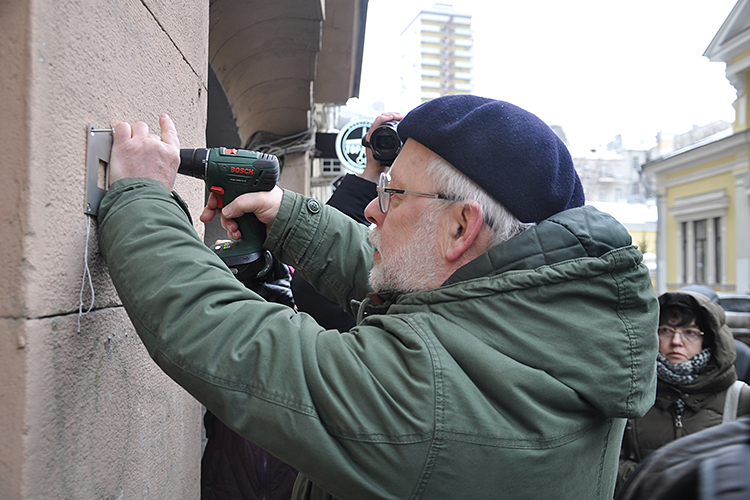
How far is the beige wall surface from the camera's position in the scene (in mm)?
1036

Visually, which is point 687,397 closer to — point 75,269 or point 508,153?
point 508,153

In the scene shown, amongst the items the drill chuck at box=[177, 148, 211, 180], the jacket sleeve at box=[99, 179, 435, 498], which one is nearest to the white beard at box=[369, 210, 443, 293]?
the jacket sleeve at box=[99, 179, 435, 498]

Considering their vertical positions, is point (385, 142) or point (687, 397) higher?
point (385, 142)

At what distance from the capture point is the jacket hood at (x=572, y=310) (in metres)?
1.07

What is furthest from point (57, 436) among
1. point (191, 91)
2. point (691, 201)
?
point (691, 201)

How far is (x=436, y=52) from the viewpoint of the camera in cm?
7212

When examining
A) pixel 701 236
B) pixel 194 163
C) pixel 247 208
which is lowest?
pixel 247 208

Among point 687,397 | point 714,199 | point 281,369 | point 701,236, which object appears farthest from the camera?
point 701,236

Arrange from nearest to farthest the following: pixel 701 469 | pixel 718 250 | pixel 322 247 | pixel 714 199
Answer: pixel 701 469 < pixel 322 247 < pixel 714 199 < pixel 718 250

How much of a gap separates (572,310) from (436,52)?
75789 millimetres

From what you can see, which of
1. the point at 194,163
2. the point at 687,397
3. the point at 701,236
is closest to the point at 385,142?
the point at 194,163

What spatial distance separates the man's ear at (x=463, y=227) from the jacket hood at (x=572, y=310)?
0.40 ft

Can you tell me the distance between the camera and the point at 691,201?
1866cm

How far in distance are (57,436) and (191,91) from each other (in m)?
1.30
